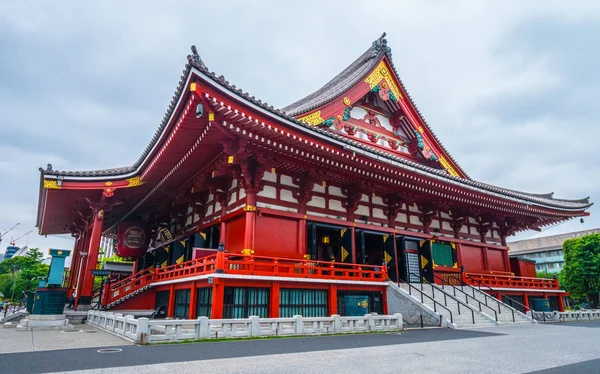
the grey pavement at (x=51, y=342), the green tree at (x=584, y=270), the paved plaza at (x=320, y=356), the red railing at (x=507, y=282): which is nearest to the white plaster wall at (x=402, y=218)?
the red railing at (x=507, y=282)

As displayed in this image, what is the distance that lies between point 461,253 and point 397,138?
7642mm

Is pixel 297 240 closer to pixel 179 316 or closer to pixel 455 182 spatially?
pixel 179 316

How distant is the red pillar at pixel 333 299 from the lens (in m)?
13.3

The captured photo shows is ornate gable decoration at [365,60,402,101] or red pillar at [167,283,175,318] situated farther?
ornate gable decoration at [365,60,402,101]

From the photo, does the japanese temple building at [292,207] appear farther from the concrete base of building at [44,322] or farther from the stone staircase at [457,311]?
the concrete base of building at [44,322]

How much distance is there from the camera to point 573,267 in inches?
1615

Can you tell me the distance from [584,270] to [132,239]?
46.4 m

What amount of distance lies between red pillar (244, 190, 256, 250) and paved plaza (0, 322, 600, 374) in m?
4.36

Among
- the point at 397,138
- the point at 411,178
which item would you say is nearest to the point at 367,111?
the point at 397,138

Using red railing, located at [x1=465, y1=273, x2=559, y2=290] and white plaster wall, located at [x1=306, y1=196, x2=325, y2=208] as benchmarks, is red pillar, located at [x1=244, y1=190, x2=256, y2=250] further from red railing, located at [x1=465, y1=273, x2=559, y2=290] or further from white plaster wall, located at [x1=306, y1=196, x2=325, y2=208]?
red railing, located at [x1=465, y1=273, x2=559, y2=290]

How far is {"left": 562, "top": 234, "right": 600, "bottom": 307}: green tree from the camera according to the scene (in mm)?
39156

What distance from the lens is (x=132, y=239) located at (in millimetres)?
22672

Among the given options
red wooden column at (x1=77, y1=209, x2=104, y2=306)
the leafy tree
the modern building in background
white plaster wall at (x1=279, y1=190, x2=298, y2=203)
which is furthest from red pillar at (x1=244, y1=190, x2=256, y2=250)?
the modern building in background

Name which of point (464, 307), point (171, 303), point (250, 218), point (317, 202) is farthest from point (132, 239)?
point (464, 307)
